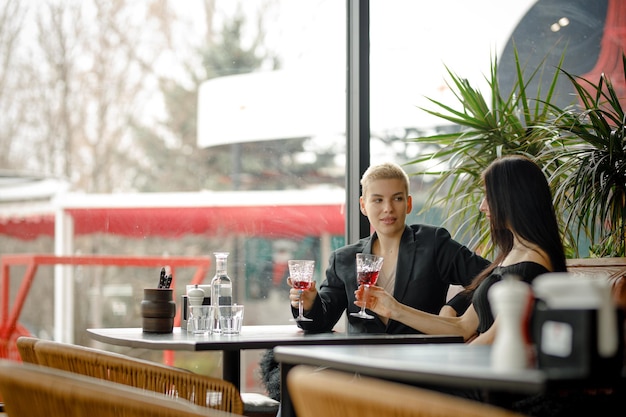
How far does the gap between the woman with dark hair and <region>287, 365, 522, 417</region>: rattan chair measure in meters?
1.30

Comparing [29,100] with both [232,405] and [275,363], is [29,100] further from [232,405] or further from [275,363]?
[232,405]

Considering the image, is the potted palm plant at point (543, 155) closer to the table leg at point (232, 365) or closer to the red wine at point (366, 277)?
the red wine at point (366, 277)

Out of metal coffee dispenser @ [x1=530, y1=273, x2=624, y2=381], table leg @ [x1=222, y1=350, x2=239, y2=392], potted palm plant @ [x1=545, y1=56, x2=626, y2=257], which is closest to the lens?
metal coffee dispenser @ [x1=530, y1=273, x2=624, y2=381]

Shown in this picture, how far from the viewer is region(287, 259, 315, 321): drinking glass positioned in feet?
10.3

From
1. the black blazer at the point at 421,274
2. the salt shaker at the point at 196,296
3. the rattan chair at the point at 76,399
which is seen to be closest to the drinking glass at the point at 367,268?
the black blazer at the point at 421,274

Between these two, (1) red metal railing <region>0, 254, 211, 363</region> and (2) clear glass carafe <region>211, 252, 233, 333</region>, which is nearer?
(2) clear glass carafe <region>211, 252, 233, 333</region>

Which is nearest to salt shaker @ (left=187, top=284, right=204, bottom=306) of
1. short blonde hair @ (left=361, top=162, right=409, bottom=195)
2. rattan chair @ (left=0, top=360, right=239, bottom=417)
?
short blonde hair @ (left=361, top=162, right=409, bottom=195)

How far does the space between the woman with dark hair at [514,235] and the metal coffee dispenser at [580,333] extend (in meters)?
1.17

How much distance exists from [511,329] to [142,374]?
1314mm

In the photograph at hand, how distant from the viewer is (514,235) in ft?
9.55

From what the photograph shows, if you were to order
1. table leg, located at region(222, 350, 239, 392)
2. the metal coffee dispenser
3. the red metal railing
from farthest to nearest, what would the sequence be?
the red metal railing → table leg, located at region(222, 350, 239, 392) → the metal coffee dispenser

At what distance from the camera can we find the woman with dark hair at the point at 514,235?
2.83 meters

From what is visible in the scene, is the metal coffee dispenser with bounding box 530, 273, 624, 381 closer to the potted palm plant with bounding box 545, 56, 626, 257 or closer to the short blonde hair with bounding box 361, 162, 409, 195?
the short blonde hair with bounding box 361, 162, 409, 195

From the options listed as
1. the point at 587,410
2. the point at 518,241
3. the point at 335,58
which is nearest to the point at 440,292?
the point at 518,241
